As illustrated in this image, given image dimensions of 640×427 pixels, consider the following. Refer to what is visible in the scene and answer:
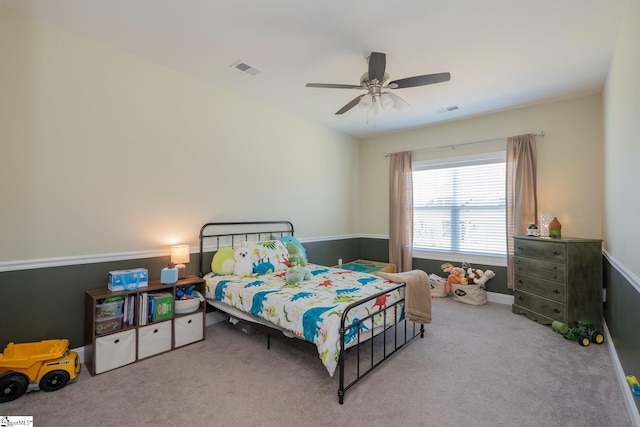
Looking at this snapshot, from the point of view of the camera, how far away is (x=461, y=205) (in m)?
5.06

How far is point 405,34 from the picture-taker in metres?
2.67

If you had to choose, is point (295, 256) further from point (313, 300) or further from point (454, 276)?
point (454, 276)

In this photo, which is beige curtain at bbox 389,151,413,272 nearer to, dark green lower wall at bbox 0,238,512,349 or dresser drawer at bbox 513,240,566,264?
dresser drawer at bbox 513,240,566,264

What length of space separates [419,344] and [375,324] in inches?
33.5

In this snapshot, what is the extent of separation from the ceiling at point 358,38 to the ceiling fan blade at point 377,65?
31 centimetres

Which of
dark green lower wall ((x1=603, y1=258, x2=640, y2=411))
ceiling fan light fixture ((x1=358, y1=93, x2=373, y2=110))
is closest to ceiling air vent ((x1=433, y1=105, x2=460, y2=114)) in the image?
ceiling fan light fixture ((x1=358, y1=93, x2=373, y2=110))

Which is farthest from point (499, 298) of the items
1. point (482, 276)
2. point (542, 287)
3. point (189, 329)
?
point (189, 329)

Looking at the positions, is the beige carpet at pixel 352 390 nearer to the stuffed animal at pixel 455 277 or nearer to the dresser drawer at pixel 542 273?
the dresser drawer at pixel 542 273

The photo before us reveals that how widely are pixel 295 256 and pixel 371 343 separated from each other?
5.65 feet

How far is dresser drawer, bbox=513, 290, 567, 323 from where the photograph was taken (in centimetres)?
347

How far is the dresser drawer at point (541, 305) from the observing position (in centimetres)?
347

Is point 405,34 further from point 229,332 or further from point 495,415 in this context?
point 229,332

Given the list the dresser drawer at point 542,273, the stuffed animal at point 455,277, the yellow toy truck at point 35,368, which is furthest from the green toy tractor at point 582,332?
the yellow toy truck at point 35,368

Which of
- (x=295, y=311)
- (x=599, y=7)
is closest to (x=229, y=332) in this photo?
(x=295, y=311)
